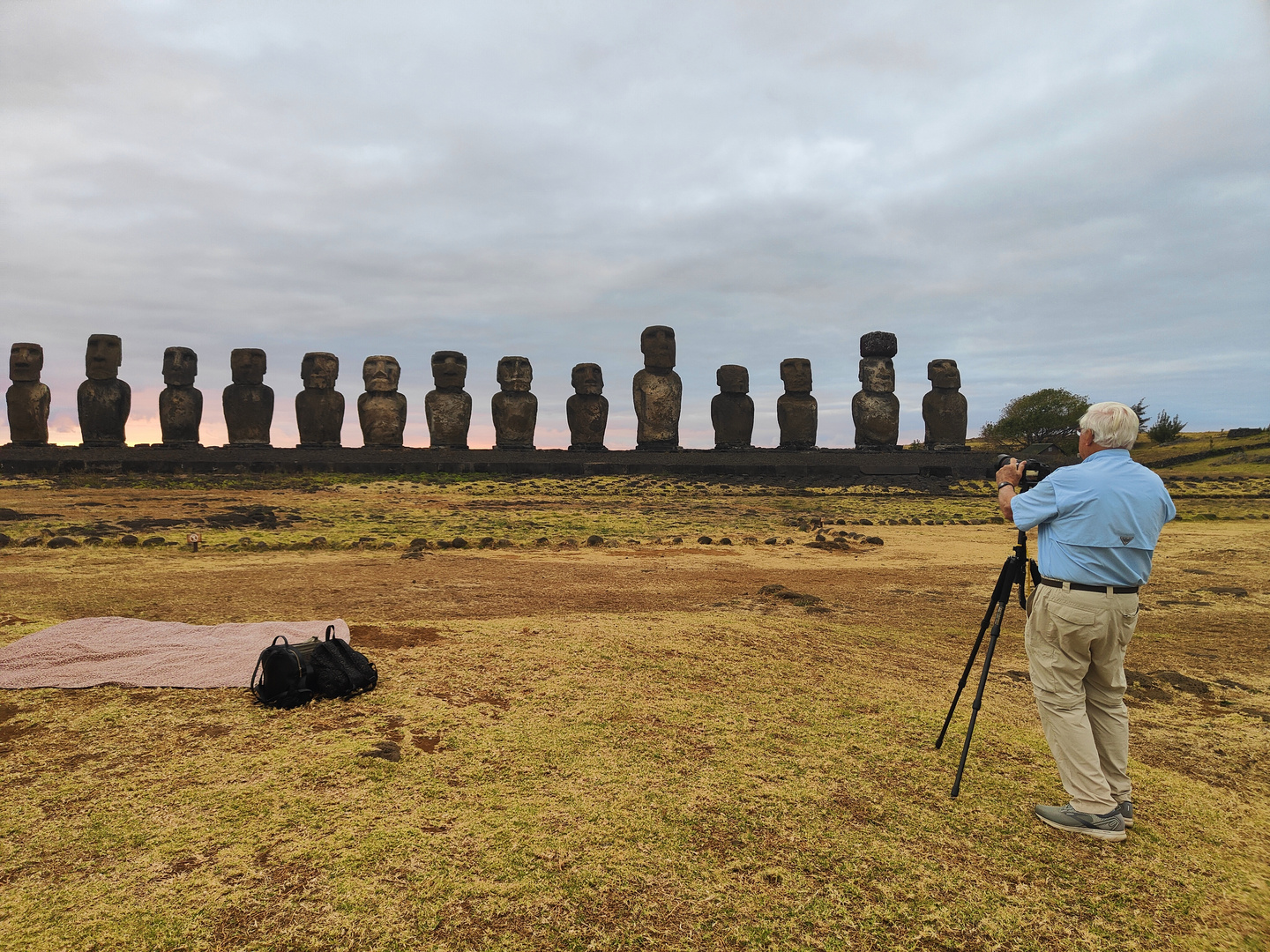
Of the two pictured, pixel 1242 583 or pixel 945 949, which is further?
pixel 1242 583

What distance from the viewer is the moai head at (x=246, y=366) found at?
23891 mm

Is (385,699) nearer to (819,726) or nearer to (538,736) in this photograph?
(538,736)

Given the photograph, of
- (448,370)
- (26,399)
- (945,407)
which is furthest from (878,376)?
(26,399)

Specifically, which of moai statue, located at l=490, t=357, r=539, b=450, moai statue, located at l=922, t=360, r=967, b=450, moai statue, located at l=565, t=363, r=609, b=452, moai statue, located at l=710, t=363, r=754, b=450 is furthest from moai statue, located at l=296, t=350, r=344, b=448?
moai statue, located at l=922, t=360, r=967, b=450

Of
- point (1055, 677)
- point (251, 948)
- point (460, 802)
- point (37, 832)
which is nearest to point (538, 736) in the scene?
point (460, 802)

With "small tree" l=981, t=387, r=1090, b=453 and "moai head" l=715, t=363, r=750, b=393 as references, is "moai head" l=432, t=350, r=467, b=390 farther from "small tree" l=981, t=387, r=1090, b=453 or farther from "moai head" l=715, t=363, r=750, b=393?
"small tree" l=981, t=387, r=1090, b=453

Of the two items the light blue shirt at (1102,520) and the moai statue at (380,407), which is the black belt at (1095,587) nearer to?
the light blue shirt at (1102,520)

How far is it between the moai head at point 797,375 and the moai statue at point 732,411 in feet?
4.32

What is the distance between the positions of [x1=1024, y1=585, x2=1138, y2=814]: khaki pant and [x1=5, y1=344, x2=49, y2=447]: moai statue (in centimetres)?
2851

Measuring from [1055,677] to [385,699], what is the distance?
3199mm

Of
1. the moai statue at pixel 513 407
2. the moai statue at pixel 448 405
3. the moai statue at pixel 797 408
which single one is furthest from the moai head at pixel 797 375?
the moai statue at pixel 448 405

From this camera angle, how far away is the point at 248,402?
933 inches

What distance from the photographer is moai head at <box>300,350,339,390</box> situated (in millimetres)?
23797

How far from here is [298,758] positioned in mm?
3357
